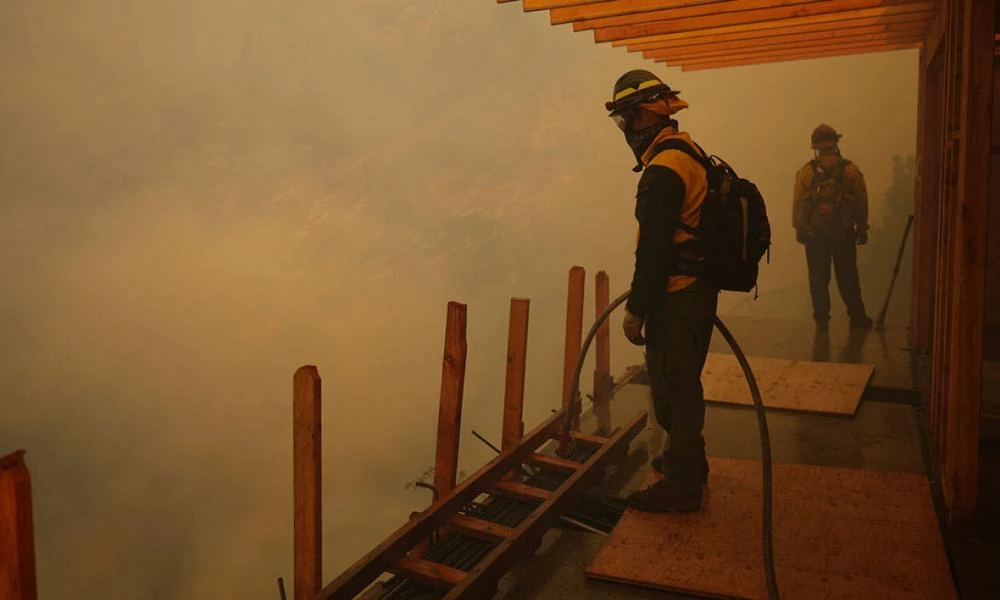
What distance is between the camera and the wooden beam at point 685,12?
6023 millimetres

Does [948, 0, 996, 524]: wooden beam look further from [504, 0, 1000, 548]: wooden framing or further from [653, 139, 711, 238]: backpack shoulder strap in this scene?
[653, 139, 711, 238]: backpack shoulder strap

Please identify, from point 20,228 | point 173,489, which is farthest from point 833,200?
point 20,228

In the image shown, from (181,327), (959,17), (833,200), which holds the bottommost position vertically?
(181,327)

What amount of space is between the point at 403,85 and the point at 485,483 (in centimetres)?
3265

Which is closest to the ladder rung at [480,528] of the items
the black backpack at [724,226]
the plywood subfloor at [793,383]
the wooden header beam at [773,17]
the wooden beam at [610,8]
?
the black backpack at [724,226]

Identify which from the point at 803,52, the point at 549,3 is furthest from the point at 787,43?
the point at 549,3

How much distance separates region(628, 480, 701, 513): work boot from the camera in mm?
4164

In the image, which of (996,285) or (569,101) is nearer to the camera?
(996,285)

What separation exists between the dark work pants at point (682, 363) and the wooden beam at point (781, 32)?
3.77 meters

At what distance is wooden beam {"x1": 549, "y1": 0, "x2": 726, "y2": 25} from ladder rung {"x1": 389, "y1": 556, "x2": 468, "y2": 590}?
4136mm

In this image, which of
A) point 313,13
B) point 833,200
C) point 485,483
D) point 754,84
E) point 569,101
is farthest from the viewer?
point 569,101

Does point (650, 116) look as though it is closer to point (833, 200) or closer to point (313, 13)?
point (833, 200)

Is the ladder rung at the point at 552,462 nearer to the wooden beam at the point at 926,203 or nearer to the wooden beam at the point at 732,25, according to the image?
the wooden beam at the point at 732,25

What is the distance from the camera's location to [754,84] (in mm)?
29625
